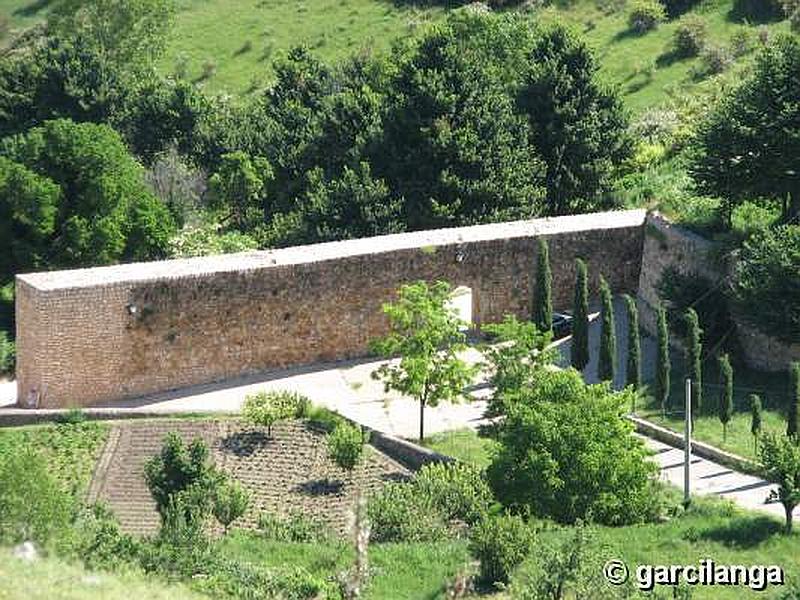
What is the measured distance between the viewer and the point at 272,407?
41.1 m

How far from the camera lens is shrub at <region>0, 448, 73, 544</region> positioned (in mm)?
30391

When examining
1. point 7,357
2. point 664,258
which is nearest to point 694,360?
point 664,258

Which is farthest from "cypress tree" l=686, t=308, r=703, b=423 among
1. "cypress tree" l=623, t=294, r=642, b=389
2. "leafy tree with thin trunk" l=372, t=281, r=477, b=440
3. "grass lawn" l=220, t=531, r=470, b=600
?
"grass lawn" l=220, t=531, r=470, b=600

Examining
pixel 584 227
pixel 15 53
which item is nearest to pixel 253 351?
pixel 584 227

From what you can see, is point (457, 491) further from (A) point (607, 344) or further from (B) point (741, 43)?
(B) point (741, 43)

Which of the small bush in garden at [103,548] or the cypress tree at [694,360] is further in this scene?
the cypress tree at [694,360]

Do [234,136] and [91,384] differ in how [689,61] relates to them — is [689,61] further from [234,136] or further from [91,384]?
[91,384]

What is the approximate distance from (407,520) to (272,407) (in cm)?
715

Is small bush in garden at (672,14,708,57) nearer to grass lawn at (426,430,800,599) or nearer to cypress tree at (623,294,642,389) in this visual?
cypress tree at (623,294,642,389)

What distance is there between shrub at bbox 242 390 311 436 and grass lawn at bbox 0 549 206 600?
11.1m

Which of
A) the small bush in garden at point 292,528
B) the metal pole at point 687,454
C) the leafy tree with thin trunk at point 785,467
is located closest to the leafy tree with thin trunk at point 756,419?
the metal pole at point 687,454

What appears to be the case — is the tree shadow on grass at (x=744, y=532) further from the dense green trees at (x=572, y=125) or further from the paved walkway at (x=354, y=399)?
the dense green trees at (x=572, y=125)

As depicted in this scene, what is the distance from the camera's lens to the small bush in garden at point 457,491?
35.1 m

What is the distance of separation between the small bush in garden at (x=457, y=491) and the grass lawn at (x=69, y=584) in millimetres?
7662
